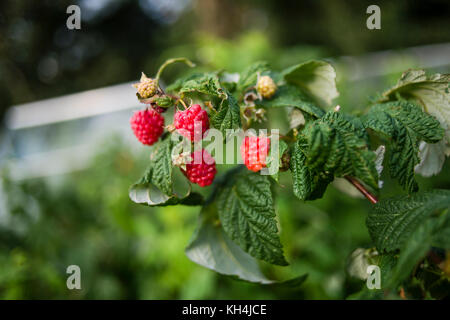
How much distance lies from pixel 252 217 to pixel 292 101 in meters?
0.21

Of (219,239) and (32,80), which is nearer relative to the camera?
(219,239)

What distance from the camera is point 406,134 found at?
0.53 m

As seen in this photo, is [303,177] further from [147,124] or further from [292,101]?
[147,124]

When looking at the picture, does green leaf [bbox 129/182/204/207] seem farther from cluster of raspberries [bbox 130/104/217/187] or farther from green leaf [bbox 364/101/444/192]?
green leaf [bbox 364/101/444/192]

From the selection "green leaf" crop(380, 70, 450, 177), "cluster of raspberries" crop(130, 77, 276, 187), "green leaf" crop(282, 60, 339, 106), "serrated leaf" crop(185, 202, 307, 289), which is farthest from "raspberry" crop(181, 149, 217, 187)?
"green leaf" crop(380, 70, 450, 177)

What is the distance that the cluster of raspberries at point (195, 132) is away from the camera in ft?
1.78

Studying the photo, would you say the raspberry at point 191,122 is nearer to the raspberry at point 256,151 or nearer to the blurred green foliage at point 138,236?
the raspberry at point 256,151

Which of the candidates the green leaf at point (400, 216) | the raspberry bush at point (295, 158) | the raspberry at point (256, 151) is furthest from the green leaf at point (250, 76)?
the green leaf at point (400, 216)

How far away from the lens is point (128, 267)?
1.52m

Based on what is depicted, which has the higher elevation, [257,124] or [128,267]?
[257,124]

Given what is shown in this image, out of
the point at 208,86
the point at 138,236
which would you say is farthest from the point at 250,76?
the point at 138,236

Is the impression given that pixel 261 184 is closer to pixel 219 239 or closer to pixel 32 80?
pixel 219 239
